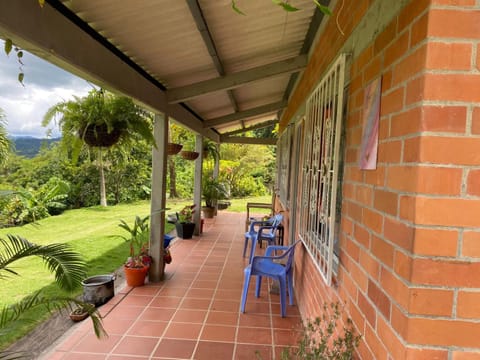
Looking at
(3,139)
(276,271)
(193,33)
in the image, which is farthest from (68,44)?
(3,139)

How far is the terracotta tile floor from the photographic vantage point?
7.76 ft

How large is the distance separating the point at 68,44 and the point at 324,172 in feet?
5.58

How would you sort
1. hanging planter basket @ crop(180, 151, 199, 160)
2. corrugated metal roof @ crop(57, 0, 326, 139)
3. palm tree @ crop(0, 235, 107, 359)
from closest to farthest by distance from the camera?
palm tree @ crop(0, 235, 107, 359) → corrugated metal roof @ crop(57, 0, 326, 139) → hanging planter basket @ crop(180, 151, 199, 160)

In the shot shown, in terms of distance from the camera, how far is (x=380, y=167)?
3.59 feet

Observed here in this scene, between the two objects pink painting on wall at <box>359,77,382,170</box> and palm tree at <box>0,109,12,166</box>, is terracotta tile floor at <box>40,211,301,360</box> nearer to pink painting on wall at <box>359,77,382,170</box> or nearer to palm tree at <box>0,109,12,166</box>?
pink painting on wall at <box>359,77,382,170</box>

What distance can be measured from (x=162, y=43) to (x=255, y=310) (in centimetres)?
258

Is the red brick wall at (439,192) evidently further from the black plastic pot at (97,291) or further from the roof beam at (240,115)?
the roof beam at (240,115)

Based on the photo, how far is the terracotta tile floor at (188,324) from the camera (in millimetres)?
2365

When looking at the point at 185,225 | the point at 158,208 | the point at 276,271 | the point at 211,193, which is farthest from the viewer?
the point at 211,193

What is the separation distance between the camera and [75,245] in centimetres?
562

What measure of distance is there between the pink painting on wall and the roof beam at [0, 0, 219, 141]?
1.53 metres

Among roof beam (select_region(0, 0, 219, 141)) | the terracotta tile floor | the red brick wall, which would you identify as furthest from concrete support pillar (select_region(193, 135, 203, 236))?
the red brick wall

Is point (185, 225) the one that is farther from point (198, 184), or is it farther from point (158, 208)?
point (158, 208)

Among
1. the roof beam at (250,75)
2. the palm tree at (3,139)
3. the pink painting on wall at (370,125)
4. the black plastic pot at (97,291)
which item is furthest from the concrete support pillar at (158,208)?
the pink painting on wall at (370,125)
